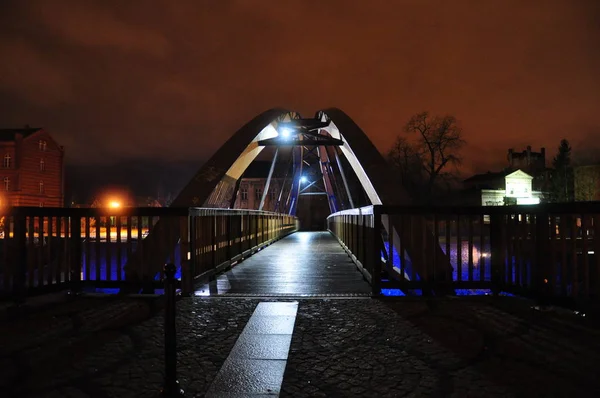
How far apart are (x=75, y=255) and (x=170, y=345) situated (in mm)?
4461

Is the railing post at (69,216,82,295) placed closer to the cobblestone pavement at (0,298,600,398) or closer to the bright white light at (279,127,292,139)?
the cobblestone pavement at (0,298,600,398)

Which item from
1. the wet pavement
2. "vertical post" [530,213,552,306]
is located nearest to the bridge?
"vertical post" [530,213,552,306]

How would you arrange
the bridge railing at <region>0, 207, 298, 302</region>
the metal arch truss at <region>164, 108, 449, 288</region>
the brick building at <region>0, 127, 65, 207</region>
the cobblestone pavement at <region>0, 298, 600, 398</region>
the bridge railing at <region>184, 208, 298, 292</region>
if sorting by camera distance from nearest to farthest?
the cobblestone pavement at <region>0, 298, 600, 398</region>, the bridge railing at <region>0, 207, 298, 302</region>, the bridge railing at <region>184, 208, 298, 292</region>, the metal arch truss at <region>164, 108, 449, 288</region>, the brick building at <region>0, 127, 65, 207</region>

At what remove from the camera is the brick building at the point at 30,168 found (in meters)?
40.8

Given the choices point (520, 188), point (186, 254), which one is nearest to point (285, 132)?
point (186, 254)

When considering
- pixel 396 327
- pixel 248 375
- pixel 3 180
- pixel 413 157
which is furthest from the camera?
pixel 413 157

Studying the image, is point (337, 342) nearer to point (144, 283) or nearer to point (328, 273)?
point (144, 283)

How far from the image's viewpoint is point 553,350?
392cm

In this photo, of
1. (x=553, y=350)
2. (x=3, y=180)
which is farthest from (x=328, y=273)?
(x=3, y=180)

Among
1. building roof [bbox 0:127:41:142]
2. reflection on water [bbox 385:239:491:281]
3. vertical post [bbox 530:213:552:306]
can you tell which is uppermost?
building roof [bbox 0:127:41:142]

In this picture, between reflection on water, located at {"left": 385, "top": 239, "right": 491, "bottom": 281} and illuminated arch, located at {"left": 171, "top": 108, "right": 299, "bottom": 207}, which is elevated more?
illuminated arch, located at {"left": 171, "top": 108, "right": 299, "bottom": 207}

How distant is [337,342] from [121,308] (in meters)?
3.26

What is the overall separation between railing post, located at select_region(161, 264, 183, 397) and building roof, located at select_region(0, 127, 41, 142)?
47.0 m

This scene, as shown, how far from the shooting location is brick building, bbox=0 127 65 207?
40.8 meters
